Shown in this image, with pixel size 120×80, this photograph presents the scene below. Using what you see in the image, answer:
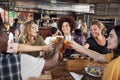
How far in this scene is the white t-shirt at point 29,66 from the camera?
4.53ft

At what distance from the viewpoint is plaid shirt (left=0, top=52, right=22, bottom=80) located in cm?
133

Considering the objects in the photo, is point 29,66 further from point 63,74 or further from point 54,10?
point 54,10

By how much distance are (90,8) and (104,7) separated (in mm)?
702

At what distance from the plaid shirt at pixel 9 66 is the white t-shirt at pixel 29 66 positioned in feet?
0.13

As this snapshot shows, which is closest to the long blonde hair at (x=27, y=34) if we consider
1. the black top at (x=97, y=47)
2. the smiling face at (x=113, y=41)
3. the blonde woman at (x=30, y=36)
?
the blonde woman at (x=30, y=36)

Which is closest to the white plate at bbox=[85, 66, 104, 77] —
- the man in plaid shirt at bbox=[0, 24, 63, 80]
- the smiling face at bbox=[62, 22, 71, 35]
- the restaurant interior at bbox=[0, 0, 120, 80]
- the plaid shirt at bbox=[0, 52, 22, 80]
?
the man in plaid shirt at bbox=[0, 24, 63, 80]

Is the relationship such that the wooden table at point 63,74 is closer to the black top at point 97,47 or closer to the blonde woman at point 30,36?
the blonde woman at point 30,36

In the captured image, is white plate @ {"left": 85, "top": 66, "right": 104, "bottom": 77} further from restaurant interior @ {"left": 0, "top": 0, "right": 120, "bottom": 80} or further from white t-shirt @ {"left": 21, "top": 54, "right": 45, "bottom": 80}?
restaurant interior @ {"left": 0, "top": 0, "right": 120, "bottom": 80}

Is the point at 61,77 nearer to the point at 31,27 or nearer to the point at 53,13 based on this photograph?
the point at 31,27

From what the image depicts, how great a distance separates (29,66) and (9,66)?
14 centimetres

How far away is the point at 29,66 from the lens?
1414 millimetres

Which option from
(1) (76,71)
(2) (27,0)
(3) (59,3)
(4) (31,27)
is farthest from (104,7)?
(1) (76,71)

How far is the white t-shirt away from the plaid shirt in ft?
0.13

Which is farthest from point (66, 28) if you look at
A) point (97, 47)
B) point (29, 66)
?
point (29, 66)
